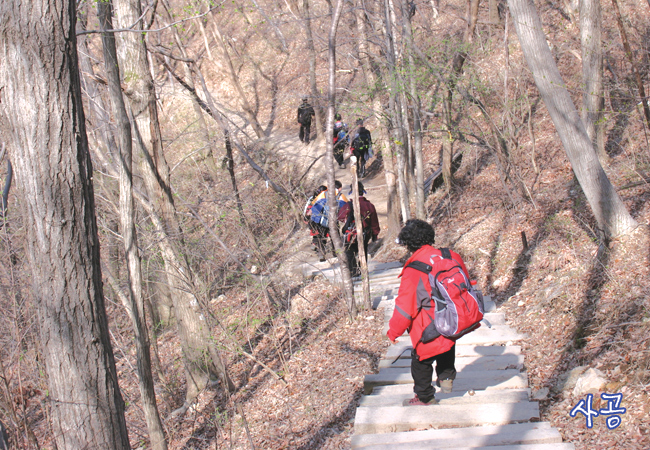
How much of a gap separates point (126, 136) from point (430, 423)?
5.09 m

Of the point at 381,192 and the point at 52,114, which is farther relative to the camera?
the point at 381,192

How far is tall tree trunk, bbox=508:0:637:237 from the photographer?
21.4 feet

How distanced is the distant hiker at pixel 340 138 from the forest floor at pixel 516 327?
14.1ft

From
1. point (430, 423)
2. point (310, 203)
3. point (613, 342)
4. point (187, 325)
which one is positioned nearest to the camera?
point (430, 423)

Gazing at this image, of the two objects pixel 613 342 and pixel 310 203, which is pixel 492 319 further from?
pixel 310 203

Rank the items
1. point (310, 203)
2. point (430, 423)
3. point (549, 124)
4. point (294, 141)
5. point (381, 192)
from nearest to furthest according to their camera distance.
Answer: point (430, 423) < point (310, 203) < point (549, 124) < point (381, 192) < point (294, 141)

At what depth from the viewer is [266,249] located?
595 inches

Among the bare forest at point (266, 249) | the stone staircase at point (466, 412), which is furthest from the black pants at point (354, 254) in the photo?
the stone staircase at point (466, 412)

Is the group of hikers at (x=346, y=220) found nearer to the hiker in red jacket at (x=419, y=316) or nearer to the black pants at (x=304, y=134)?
the hiker in red jacket at (x=419, y=316)

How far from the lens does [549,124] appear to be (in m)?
14.0

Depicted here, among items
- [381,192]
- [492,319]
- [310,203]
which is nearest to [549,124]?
[381,192]

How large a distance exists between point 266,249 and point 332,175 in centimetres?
813

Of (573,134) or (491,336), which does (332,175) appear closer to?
(491,336)

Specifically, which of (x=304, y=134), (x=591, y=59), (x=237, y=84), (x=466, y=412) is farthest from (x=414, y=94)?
(x=304, y=134)
